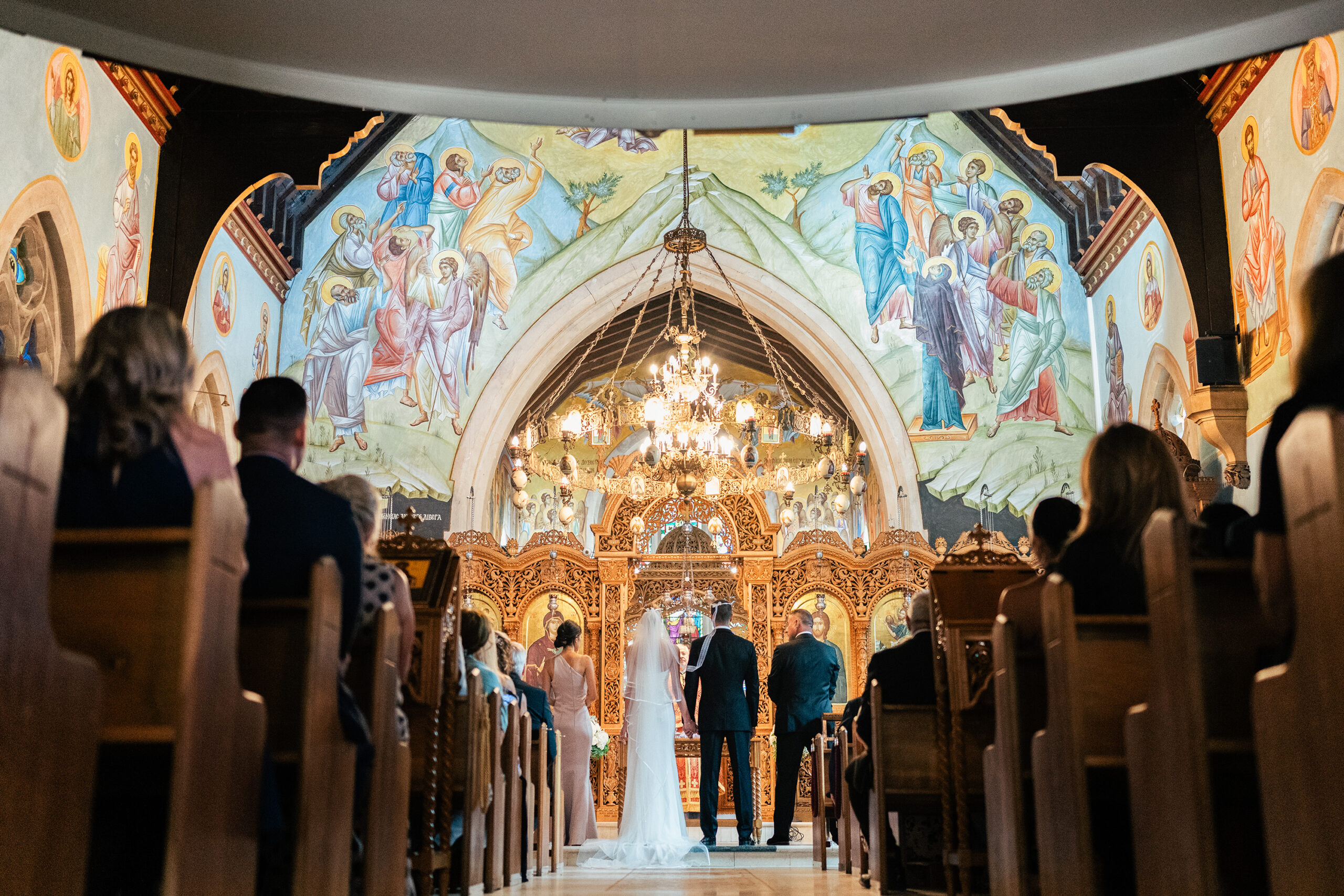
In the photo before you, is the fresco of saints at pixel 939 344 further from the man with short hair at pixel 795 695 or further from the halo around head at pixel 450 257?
the man with short hair at pixel 795 695

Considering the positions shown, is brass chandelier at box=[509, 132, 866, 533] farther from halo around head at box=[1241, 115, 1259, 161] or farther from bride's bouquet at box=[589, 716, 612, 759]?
halo around head at box=[1241, 115, 1259, 161]

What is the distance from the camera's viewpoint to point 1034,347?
44.6ft

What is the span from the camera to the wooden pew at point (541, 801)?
622cm

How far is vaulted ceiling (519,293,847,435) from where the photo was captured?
16.0 m

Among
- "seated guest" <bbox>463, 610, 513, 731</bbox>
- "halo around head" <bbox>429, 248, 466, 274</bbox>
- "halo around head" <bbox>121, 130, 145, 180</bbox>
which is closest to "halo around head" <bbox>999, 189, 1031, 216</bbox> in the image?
"halo around head" <bbox>429, 248, 466, 274</bbox>

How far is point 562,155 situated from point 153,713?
12.9 metres

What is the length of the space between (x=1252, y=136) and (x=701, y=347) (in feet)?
33.4

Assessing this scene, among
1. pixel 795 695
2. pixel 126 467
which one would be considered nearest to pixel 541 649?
pixel 795 695

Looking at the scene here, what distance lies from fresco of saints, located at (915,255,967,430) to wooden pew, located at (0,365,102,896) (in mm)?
13056

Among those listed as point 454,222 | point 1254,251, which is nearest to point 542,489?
point 454,222

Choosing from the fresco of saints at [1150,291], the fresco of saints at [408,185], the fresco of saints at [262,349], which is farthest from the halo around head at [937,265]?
the fresco of saints at [262,349]

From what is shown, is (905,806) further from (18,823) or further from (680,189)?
(680,189)

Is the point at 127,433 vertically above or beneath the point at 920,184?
beneath

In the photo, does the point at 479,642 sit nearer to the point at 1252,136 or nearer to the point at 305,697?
the point at 305,697
